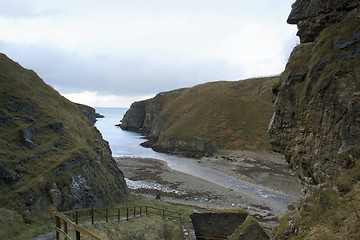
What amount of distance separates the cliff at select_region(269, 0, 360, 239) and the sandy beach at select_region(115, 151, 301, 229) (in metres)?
11.5

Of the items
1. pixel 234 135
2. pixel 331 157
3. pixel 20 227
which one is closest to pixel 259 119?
pixel 234 135

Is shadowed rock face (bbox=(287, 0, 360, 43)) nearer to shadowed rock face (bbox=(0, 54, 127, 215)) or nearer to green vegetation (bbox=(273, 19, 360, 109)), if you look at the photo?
green vegetation (bbox=(273, 19, 360, 109))

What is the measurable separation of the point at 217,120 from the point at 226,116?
3302 mm

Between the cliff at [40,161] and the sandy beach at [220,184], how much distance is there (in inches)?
445

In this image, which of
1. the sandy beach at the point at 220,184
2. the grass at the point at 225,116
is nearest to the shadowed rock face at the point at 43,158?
the sandy beach at the point at 220,184

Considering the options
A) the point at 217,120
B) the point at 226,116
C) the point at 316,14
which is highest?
the point at 316,14

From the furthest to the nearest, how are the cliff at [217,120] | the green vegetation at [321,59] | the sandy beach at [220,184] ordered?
the cliff at [217,120], the sandy beach at [220,184], the green vegetation at [321,59]

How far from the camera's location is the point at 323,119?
13727mm

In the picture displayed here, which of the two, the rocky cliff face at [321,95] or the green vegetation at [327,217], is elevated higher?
the rocky cliff face at [321,95]

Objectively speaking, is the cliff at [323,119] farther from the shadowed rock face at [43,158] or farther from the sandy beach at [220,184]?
the shadowed rock face at [43,158]

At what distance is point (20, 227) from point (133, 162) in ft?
147

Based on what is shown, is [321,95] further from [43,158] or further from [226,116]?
[226,116]

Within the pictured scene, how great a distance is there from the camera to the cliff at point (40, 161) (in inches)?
586

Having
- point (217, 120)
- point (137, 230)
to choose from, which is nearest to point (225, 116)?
point (217, 120)
